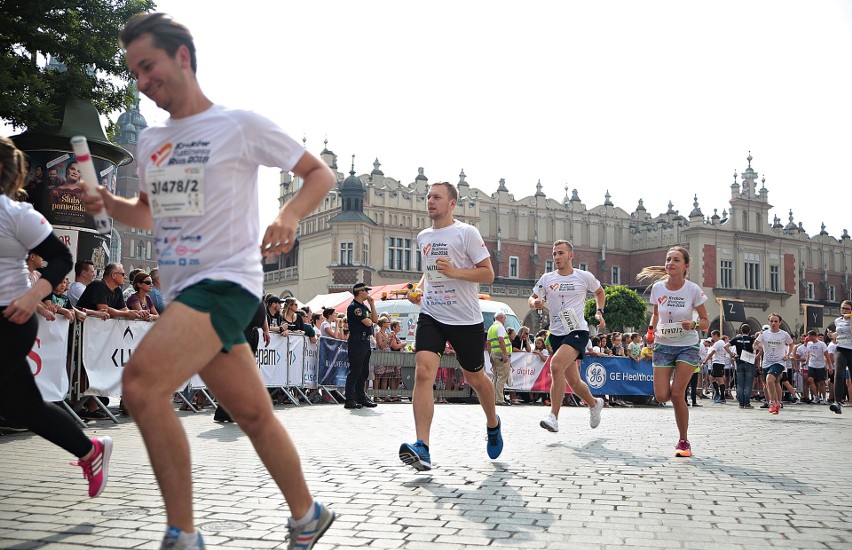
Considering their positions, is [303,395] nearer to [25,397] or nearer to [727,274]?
[25,397]

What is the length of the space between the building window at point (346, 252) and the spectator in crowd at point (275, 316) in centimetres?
4540

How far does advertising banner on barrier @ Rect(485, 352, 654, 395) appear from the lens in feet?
69.2

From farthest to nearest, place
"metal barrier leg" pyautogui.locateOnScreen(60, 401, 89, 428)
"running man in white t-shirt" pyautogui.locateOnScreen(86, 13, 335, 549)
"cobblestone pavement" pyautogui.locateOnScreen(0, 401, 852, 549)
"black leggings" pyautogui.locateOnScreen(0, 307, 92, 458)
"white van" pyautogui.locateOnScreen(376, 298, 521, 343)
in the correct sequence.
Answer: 1. "white van" pyautogui.locateOnScreen(376, 298, 521, 343)
2. "metal barrier leg" pyautogui.locateOnScreen(60, 401, 89, 428)
3. "black leggings" pyautogui.locateOnScreen(0, 307, 92, 458)
4. "cobblestone pavement" pyautogui.locateOnScreen(0, 401, 852, 549)
5. "running man in white t-shirt" pyautogui.locateOnScreen(86, 13, 335, 549)

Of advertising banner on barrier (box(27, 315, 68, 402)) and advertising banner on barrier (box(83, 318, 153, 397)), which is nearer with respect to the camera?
advertising banner on barrier (box(27, 315, 68, 402))

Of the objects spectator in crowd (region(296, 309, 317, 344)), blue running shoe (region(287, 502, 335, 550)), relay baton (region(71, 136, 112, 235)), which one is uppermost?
relay baton (region(71, 136, 112, 235))

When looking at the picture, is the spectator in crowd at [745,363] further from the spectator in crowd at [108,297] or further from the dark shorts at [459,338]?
the dark shorts at [459,338]

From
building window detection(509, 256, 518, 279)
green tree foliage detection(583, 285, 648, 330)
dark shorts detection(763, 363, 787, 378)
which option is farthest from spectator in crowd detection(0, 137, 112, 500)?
building window detection(509, 256, 518, 279)

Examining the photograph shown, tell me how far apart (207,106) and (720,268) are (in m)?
77.1

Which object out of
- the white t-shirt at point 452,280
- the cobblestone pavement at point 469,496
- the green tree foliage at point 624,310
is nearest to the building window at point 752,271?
the green tree foliage at point 624,310

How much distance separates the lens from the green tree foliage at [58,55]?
14.3 m

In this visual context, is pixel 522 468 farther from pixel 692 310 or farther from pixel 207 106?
pixel 207 106

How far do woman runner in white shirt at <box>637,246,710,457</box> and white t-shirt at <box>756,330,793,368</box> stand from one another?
10.8 metres

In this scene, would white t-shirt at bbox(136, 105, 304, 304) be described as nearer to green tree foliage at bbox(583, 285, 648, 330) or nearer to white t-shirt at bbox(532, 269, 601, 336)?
white t-shirt at bbox(532, 269, 601, 336)

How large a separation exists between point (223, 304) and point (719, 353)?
87.1 ft
